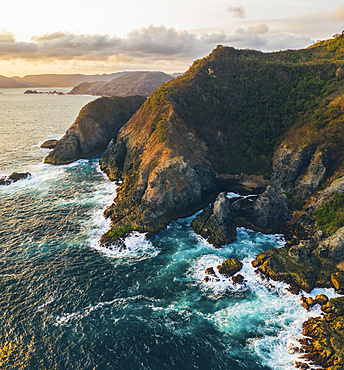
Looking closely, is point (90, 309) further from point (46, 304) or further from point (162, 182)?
point (162, 182)

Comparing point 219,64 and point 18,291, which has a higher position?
point 219,64

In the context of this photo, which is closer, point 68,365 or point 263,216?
point 68,365

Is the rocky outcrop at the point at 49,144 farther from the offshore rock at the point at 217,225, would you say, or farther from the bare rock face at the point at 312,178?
the bare rock face at the point at 312,178

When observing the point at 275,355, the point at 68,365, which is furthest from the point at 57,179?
the point at 275,355

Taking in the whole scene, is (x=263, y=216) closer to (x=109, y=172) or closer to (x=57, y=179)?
(x=109, y=172)

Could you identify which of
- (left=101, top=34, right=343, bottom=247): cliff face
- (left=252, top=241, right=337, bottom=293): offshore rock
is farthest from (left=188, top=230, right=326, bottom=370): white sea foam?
(left=101, top=34, right=343, bottom=247): cliff face

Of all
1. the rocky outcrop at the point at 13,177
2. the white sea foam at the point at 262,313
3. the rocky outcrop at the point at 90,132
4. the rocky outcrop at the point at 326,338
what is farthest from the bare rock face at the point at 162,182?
the rocky outcrop at the point at 326,338

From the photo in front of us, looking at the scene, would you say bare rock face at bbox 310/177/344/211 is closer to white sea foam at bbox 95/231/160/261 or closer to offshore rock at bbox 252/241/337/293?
offshore rock at bbox 252/241/337/293
